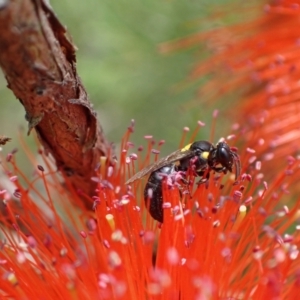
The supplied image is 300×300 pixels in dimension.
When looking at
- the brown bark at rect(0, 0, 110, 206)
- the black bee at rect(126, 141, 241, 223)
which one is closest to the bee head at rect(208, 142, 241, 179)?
the black bee at rect(126, 141, 241, 223)

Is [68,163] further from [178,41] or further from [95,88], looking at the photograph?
[95,88]

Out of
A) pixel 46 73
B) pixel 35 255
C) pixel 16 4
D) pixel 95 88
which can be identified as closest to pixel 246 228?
pixel 35 255

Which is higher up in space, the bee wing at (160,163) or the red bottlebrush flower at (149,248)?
the bee wing at (160,163)

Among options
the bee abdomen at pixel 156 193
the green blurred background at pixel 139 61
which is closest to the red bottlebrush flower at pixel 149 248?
the bee abdomen at pixel 156 193

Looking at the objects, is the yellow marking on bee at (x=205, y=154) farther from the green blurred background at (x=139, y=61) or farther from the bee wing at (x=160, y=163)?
the green blurred background at (x=139, y=61)

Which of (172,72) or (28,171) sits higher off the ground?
(172,72)

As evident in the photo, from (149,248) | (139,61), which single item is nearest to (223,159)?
(149,248)
